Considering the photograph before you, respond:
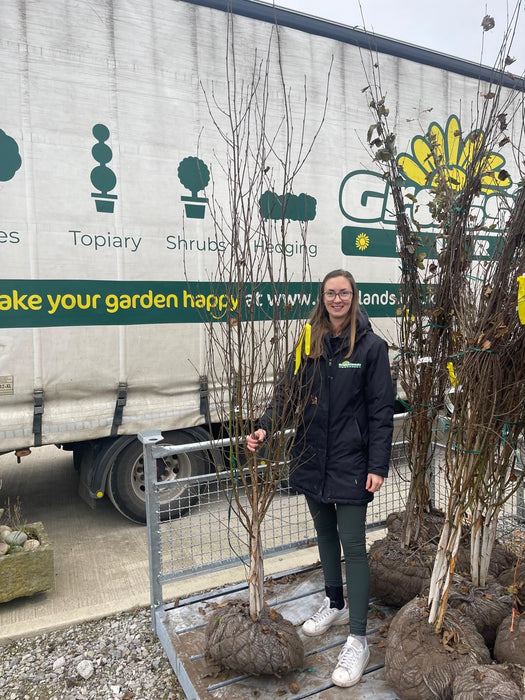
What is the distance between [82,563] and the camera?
3758mm

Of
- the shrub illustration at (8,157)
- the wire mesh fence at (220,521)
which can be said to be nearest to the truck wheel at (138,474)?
the wire mesh fence at (220,521)

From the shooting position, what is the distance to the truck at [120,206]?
3.64 meters

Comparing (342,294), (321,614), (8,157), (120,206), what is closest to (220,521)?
(321,614)

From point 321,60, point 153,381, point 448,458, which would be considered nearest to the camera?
point 448,458

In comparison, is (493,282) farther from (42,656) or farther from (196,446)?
(42,656)

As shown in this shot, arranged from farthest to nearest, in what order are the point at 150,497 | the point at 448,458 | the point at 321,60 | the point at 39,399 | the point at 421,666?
the point at 321,60 < the point at 39,399 < the point at 150,497 < the point at 448,458 < the point at 421,666

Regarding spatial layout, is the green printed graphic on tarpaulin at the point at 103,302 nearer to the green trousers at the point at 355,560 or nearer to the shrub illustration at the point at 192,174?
the shrub illustration at the point at 192,174

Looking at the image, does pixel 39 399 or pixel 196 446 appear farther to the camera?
pixel 39 399

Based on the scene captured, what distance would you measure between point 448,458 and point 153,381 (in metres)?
2.51

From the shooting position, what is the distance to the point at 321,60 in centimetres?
456

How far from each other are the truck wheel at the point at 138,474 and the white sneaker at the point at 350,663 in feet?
6.69

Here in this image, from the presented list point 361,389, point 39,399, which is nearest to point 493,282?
point 361,389

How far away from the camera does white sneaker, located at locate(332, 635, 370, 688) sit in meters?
2.20

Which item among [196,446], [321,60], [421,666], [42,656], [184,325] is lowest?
[42,656]
